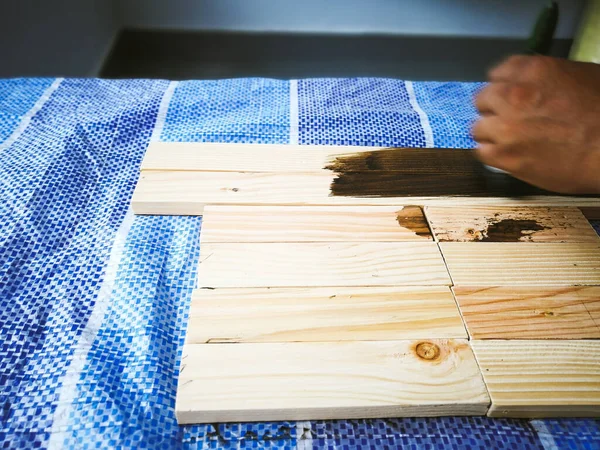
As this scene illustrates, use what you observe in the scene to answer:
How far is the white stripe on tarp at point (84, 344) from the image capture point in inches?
36.6

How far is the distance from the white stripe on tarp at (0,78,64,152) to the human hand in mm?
1602

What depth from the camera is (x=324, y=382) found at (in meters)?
0.95

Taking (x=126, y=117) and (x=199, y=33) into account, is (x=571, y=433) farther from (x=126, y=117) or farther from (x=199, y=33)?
(x=199, y=33)

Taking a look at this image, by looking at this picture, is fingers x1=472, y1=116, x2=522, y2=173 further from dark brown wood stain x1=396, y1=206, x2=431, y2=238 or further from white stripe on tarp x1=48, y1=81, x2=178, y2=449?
white stripe on tarp x1=48, y1=81, x2=178, y2=449

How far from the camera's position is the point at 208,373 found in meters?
A: 0.95

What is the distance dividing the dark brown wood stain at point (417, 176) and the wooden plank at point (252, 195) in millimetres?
25

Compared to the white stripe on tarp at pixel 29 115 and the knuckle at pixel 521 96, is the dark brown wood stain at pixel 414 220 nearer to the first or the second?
the knuckle at pixel 521 96

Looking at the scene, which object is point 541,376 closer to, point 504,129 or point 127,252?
point 504,129

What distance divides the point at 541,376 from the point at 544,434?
120 millimetres

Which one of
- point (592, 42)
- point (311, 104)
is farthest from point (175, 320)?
point (592, 42)

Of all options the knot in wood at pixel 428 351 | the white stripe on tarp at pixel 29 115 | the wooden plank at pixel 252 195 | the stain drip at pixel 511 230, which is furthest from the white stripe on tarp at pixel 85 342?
the stain drip at pixel 511 230

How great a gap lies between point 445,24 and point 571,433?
5362mm

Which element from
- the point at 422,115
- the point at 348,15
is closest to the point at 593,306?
the point at 422,115

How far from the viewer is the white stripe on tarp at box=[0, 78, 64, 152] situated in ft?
5.55
